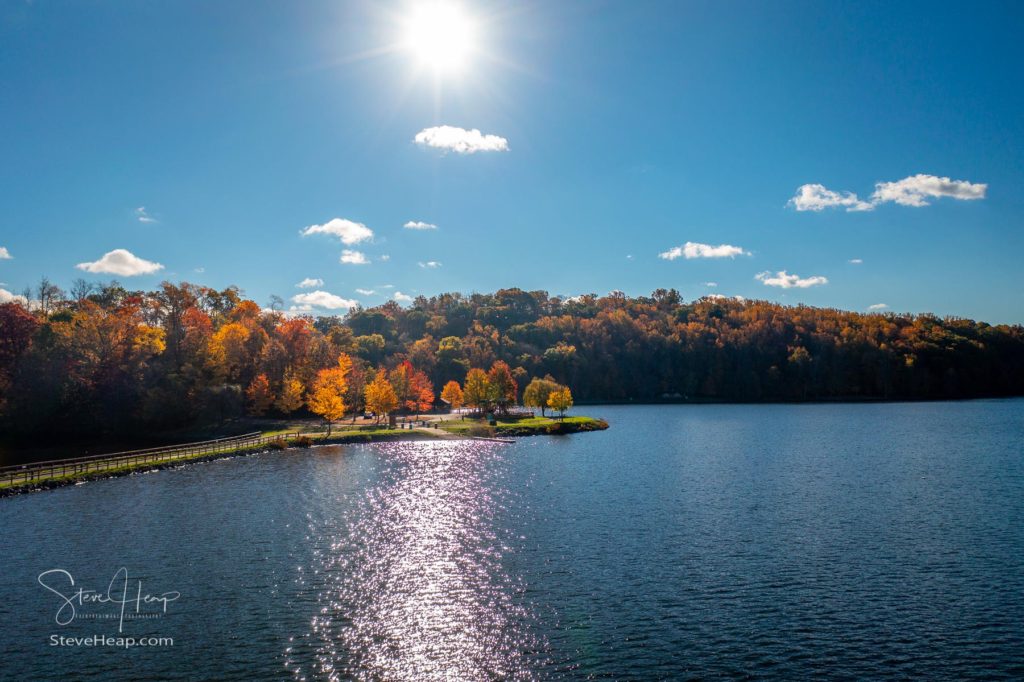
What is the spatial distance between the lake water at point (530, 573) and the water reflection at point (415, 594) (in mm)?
155

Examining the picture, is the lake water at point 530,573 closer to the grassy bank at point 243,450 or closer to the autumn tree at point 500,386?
the grassy bank at point 243,450

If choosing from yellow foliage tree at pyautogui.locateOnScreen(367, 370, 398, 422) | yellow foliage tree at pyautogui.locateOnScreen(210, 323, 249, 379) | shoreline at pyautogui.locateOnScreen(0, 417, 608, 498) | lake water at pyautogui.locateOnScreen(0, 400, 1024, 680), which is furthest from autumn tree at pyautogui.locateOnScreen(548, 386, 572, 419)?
yellow foliage tree at pyautogui.locateOnScreen(210, 323, 249, 379)

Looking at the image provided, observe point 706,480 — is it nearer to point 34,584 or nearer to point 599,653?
point 599,653

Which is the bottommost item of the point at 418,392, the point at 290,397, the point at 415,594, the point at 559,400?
the point at 415,594

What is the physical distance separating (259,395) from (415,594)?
8856 cm

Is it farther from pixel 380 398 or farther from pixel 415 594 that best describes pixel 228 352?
pixel 415 594

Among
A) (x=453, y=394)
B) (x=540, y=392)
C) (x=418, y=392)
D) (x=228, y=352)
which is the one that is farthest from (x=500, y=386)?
(x=228, y=352)

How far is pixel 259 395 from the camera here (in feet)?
357

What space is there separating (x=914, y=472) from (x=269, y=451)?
8128cm

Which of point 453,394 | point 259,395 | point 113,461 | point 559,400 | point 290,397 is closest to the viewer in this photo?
point 113,461

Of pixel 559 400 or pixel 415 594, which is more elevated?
pixel 559 400
